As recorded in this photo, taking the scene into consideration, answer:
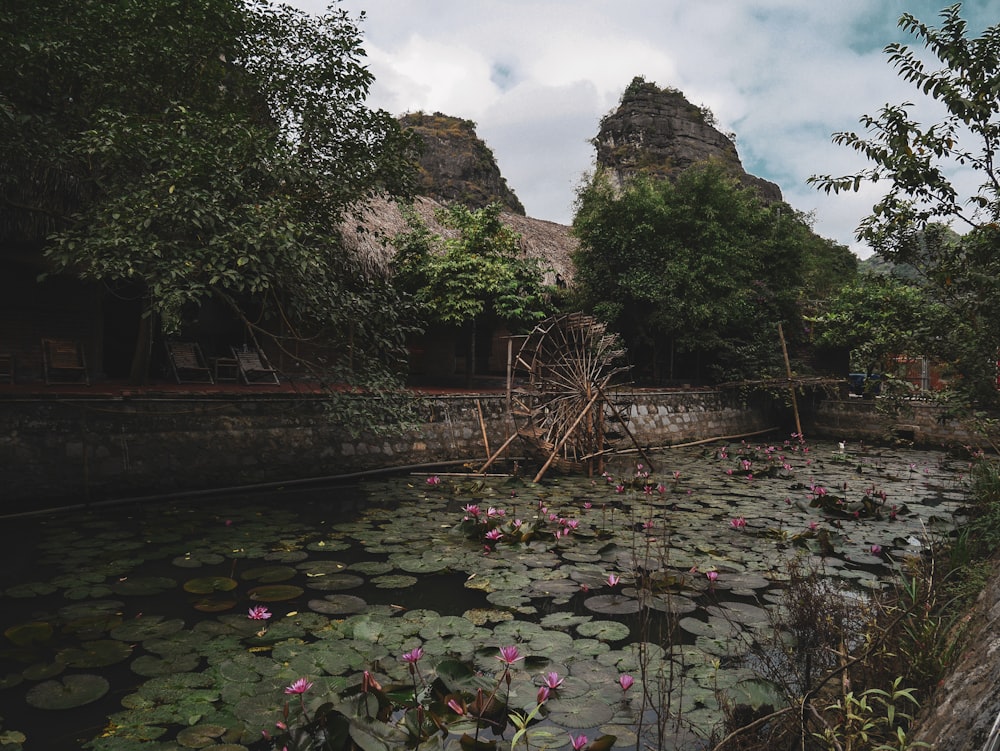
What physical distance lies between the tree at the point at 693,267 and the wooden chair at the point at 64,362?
10627 millimetres

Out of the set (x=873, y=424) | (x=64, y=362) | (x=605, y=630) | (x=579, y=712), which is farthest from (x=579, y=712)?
(x=873, y=424)

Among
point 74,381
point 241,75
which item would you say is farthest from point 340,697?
point 74,381

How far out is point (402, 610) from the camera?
4.05 m

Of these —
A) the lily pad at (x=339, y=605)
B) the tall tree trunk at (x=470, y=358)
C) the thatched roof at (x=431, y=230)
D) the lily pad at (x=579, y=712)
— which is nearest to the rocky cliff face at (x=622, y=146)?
the thatched roof at (x=431, y=230)

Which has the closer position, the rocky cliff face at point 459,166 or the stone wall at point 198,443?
the stone wall at point 198,443

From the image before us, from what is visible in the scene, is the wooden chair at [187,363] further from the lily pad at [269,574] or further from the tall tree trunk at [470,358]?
the lily pad at [269,574]

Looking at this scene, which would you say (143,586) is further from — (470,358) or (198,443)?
(470,358)

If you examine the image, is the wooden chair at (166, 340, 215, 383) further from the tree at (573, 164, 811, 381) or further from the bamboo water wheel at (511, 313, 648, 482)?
the tree at (573, 164, 811, 381)

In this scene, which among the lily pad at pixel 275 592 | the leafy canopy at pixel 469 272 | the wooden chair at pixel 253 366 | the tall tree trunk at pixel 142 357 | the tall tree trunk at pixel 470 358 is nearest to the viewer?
the lily pad at pixel 275 592

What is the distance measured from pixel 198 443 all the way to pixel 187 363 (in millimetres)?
4029

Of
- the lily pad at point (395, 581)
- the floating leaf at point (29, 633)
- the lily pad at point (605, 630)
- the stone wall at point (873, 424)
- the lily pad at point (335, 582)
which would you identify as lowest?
the lily pad at point (395, 581)

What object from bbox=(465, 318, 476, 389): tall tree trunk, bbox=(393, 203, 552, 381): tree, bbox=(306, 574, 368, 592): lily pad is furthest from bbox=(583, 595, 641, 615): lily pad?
bbox=(465, 318, 476, 389): tall tree trunk

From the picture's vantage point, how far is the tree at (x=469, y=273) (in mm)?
A: 12844

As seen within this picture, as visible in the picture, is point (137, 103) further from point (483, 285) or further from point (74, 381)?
point (483, 285)
